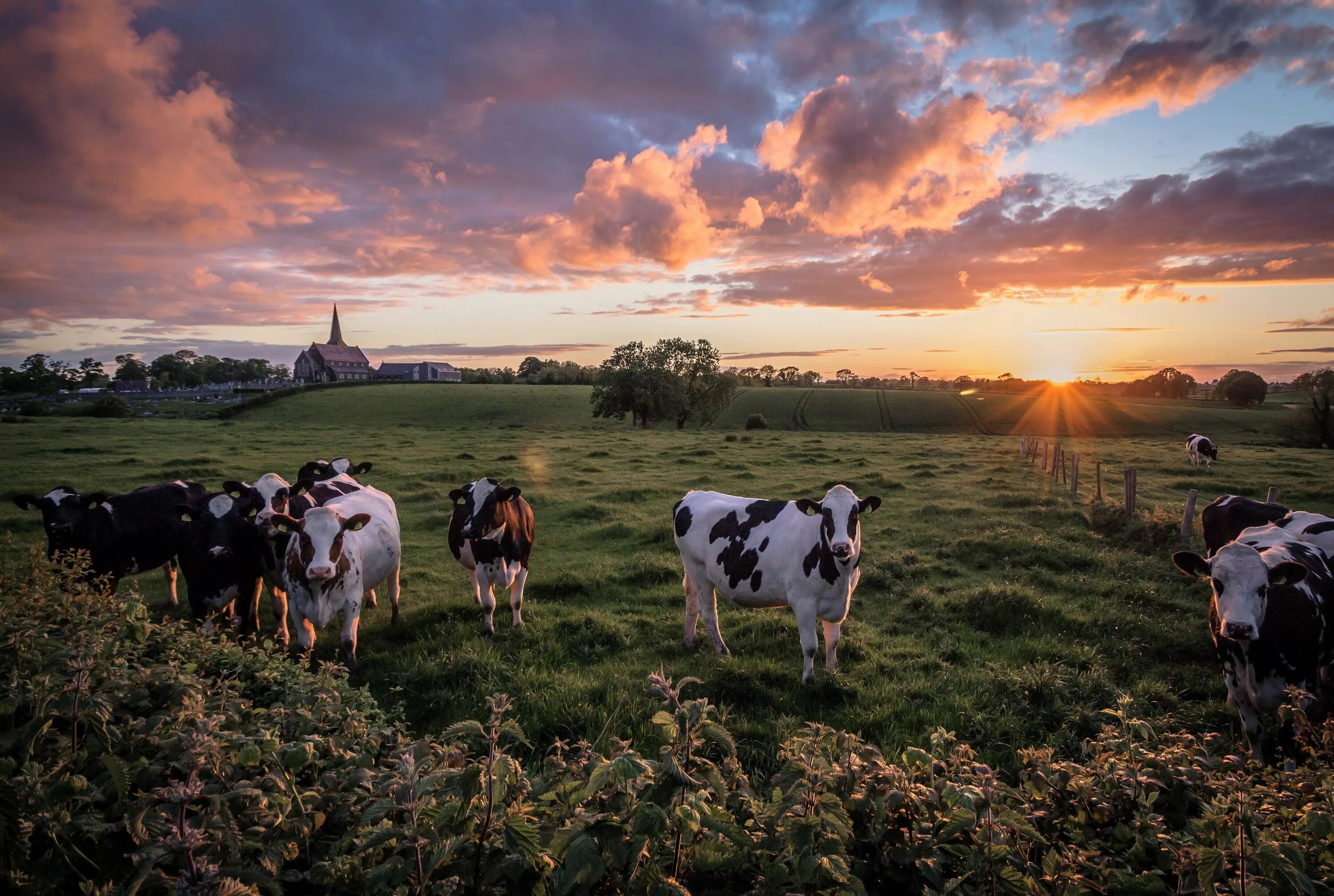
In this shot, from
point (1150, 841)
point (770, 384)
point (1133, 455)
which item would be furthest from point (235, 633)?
point (770, 384)

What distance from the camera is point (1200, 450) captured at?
27438 millimetres

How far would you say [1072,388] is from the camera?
359ft

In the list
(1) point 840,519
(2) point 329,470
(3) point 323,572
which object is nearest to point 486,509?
(3) point 323,572

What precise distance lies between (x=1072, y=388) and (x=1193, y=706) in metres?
123

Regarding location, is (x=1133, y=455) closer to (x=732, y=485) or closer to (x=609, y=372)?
(x=732, y=485)

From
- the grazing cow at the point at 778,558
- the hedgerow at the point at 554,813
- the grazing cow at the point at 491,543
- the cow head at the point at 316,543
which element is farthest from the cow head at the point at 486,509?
the hedgerow at the point at 554,813

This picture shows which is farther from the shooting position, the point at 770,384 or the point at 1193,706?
the point at 770,384

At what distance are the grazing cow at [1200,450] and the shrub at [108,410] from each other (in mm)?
68615

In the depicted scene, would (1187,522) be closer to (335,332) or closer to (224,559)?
(224,559)

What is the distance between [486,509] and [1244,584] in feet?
28.4

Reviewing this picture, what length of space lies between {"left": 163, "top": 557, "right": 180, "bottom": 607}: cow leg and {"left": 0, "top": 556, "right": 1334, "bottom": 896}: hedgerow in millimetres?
8377

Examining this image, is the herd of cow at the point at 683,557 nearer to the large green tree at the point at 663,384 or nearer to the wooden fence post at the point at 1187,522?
the wooden fence post at the point at 1187,522

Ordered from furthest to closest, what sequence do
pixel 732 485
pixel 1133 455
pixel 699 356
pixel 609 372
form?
pixel 699 356
pixel 609 372
pixel 1133 455
pixel 732 485

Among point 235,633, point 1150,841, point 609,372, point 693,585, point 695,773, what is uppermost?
point 609,372
